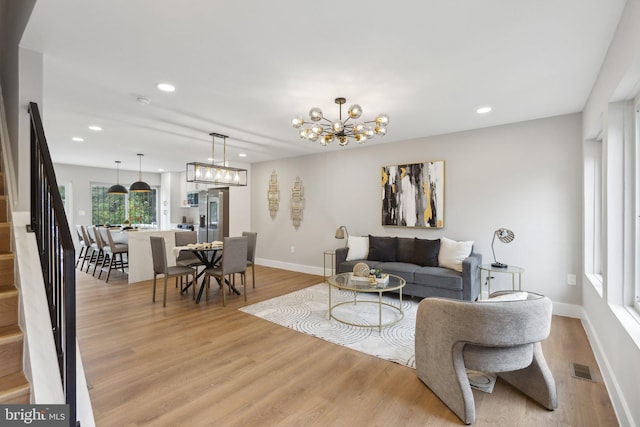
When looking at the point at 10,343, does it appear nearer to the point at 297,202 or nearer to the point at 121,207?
the point at 297,202

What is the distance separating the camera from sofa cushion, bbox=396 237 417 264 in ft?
15.8

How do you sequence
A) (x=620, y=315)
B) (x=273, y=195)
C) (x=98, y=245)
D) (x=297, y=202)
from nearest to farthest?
(x=620, y=315)
(x=98, y=245)
(x=297, y=202)
(x=273, y=195)

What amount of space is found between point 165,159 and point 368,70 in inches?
234

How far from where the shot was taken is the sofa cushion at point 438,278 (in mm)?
3949

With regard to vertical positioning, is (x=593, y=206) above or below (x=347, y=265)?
above

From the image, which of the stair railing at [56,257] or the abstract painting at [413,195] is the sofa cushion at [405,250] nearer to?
the abstract painting at [413,195]

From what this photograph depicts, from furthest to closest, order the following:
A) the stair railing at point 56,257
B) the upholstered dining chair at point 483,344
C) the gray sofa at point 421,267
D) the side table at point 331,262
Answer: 1. the side table at point 331,262
2. the gray sofa at point 421,267
3. the upholstered dining chair at point 483,344
4. the stair railing at point 56,257

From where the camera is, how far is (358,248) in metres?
5.17

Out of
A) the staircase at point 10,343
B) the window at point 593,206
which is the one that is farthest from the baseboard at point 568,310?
the staircase at point 10,343

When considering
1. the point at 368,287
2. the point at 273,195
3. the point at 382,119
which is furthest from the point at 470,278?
the point at 273,195

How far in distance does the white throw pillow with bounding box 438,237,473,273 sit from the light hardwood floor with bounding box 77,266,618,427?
1.24 metres

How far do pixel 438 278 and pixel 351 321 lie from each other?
1.33 m

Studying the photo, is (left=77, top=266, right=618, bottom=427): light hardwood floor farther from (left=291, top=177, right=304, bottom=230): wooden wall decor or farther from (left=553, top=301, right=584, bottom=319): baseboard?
(left=291, top=177, right=304, bottom=230): wooden wall decor

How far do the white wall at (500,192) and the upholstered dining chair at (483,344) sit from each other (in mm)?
2373
